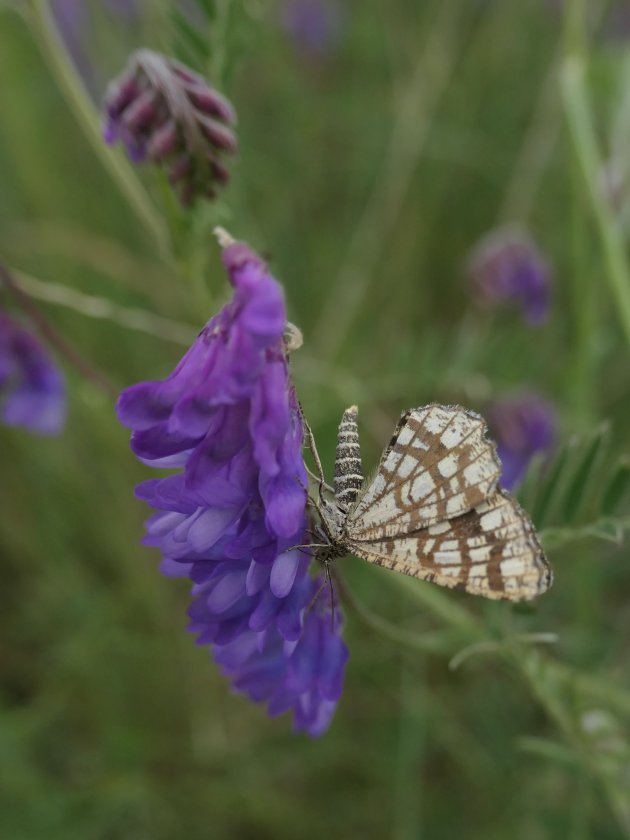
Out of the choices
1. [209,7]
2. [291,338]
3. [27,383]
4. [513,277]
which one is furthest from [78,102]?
[513,277]

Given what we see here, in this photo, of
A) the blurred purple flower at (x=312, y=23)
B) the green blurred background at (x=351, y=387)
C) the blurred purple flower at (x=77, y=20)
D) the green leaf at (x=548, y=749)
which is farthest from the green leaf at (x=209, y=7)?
the blurred purple flower at (x=312, y=23)

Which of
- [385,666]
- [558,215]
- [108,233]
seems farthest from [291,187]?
[385,666]

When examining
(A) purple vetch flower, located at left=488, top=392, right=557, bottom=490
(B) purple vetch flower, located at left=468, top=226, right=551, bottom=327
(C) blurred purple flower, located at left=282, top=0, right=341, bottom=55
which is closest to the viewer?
(A) purple vetch flower, located at left=488, top=392, right=557, bottom=490

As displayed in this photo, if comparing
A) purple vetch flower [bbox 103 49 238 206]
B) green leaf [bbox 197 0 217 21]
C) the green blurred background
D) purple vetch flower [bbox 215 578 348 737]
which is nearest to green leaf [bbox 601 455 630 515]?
the green blurred background

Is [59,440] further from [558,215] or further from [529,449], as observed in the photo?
[558,215]

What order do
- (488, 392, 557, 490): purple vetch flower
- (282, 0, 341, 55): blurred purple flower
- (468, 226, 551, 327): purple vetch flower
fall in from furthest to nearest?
(282, 0, 341, 55): blurred purple flower < (468, 226, 551, 327): purple vetch flower < (488, 392, 557, 490): purple vetch flower

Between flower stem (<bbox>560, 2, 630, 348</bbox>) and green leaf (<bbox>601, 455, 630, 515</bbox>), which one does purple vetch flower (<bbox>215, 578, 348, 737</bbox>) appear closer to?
green leaf (<bbox>601, 455, 630, 515</bbox>)

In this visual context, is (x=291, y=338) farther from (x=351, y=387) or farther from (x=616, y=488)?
(x=351, y=387)
